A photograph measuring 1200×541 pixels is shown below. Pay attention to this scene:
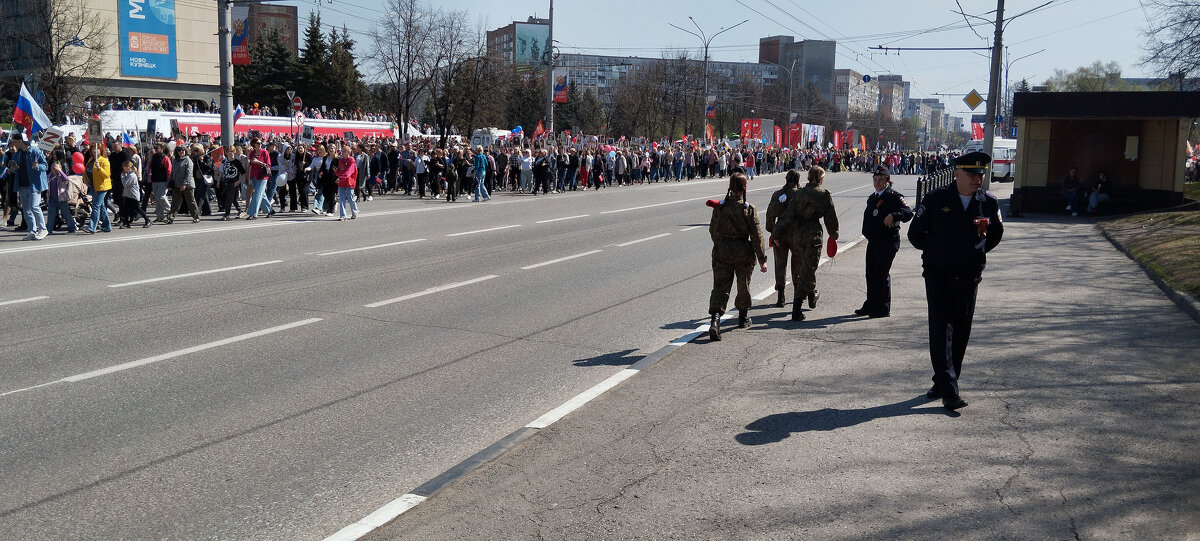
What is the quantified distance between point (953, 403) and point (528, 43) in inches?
3396

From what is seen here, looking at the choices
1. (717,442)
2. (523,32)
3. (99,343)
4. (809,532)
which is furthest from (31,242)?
(523,32)

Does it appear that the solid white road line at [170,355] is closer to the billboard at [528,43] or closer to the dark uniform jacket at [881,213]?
the dark uniform jacket at [881,213]

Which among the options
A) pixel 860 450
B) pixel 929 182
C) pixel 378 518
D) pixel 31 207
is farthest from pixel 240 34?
pixel 860 450

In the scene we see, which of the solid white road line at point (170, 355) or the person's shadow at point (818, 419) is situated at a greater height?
the solid white road line at point (170, 355)

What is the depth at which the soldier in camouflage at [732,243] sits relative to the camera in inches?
347

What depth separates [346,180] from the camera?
20.5 metres

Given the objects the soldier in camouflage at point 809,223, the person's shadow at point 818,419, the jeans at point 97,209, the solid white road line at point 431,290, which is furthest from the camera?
the jeans at point 97,209

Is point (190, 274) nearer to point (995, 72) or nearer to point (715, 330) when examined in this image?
point (715, 330)

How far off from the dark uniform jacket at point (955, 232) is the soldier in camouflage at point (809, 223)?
3539 millimetres

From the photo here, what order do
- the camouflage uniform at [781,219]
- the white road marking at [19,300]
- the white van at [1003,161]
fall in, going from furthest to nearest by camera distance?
1. the white van at [1003,161]
2. the camouflage uniform at [781,219]
3. the white road marking at [19,300]

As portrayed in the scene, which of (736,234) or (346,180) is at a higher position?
(346,180)

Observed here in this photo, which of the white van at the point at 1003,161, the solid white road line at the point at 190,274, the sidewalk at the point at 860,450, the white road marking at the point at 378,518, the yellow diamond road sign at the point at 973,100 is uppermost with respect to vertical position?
the yellow diamond road sign at the point at 973,100

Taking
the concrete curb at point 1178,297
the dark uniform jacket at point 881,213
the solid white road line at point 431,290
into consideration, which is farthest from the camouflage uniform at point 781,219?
the concrete curb at point 1178,297

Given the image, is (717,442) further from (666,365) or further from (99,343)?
(99,343)
